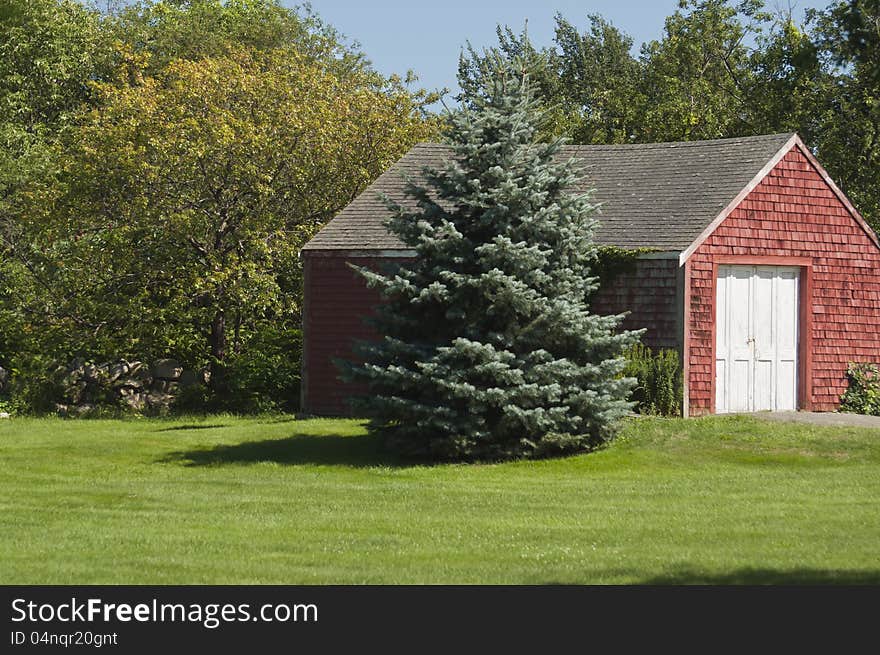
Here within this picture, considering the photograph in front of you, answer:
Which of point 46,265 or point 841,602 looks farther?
point 46,265

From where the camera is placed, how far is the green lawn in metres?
11.9

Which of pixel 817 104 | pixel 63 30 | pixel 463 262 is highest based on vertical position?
pixel 63 30

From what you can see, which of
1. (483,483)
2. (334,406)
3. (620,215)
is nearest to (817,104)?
(620,215)

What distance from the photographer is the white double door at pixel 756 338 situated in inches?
973

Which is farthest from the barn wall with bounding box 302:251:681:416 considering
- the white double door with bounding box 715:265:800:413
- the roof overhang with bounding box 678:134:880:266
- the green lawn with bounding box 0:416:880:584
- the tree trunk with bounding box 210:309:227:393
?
the white double door with bounding box 715:265:800:413

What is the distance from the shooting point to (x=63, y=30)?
4672 centimetres

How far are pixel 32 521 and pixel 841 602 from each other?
8775mm

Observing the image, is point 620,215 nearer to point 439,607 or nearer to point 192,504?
point 192,504

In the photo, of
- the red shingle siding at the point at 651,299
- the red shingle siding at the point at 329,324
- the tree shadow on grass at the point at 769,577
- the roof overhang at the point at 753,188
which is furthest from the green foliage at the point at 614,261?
the tree shadow on grass at the point at 769,577

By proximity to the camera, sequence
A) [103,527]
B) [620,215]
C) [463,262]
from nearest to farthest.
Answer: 1. [103,527]
2. [463,262]
3. [620,215]

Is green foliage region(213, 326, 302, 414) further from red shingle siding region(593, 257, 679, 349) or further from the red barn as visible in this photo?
red shingle siding region(593, 257, 679, 349)

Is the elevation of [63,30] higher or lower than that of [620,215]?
higher

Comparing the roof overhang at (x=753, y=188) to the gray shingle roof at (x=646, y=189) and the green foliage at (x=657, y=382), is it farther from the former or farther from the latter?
the green foliage at (x=657, y=382)

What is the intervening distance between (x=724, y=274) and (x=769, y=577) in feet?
45.9
